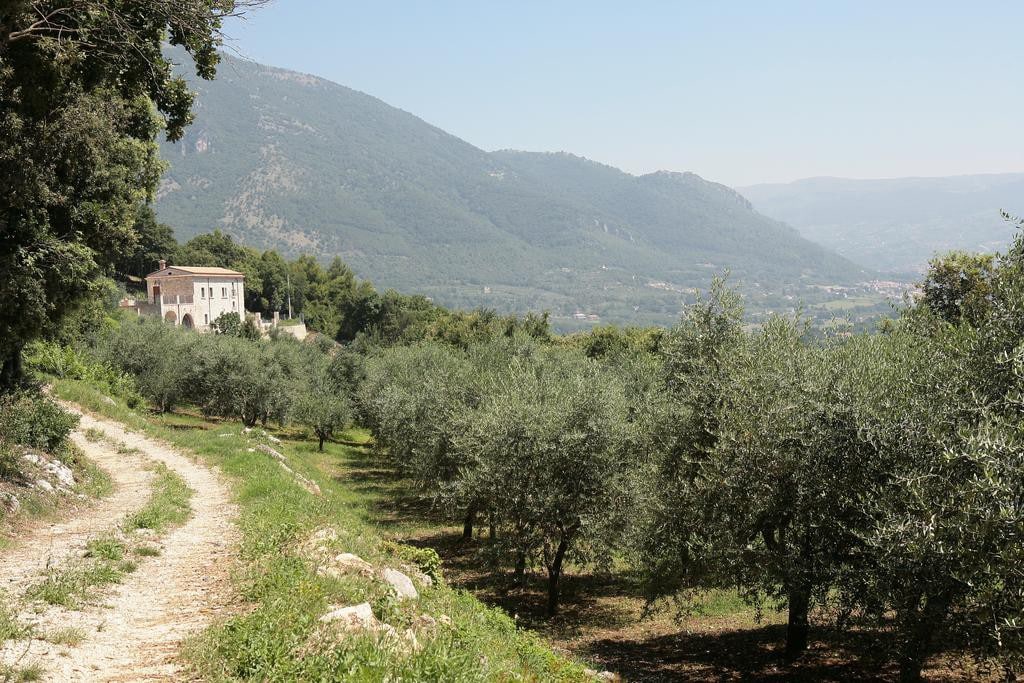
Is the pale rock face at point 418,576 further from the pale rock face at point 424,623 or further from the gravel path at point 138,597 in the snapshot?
the gravel path at point 138,597

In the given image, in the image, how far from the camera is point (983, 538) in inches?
431

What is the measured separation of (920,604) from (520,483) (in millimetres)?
12166

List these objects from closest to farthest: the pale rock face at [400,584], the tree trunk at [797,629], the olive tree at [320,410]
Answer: the pale rock face at [400,584]
the tree trunk at [797,629]
the olive tree at [320,410]

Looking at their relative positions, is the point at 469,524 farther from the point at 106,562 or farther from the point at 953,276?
the point at 953,276

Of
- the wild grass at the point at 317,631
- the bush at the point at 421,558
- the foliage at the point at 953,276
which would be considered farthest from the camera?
the foliage at the point at 953,276

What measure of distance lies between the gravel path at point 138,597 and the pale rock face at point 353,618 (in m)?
1.78

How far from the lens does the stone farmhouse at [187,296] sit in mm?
112312

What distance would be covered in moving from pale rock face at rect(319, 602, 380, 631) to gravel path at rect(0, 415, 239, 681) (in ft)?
5.84

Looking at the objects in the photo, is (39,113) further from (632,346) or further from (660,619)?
(632,346)

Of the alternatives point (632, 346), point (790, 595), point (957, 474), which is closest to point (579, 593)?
point (790, 595)

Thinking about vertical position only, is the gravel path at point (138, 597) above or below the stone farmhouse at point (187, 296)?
below

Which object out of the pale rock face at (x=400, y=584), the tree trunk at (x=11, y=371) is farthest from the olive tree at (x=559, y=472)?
the tree trunk at (x=11, y=371)

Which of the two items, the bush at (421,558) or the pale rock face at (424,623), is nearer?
the pale rock face at (424,623)

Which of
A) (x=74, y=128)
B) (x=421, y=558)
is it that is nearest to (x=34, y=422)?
(x=74, y=128)
